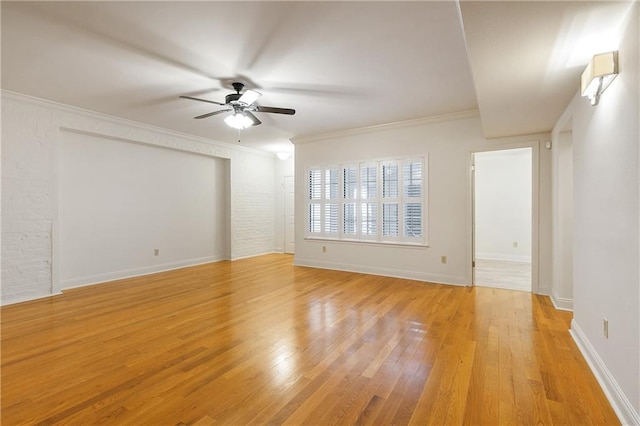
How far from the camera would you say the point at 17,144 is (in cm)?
396

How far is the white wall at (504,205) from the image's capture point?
22.5 ft

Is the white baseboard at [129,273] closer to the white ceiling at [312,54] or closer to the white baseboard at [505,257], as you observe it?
the white ceiling at [312,54]

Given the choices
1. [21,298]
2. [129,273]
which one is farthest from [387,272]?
[21,298]

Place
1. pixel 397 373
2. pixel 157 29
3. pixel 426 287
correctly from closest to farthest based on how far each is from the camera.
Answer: pixel 397 373, pixel 157 29, pixel 426 287

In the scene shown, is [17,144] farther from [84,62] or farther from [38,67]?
[84,62]

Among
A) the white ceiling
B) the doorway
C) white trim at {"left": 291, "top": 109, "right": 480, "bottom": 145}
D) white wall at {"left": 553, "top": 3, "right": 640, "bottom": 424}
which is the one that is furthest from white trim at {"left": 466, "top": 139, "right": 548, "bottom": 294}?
the doorway

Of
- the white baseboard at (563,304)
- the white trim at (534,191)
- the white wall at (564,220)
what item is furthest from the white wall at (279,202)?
the white baseboard at (563,304)

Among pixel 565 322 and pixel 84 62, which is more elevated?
pixel 84 62

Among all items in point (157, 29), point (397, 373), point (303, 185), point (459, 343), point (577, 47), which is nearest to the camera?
point (577, 47)

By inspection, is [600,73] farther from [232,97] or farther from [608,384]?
[232,97]

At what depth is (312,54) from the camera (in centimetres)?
287

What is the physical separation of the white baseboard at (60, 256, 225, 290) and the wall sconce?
6.52m

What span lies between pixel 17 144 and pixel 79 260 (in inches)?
72.5

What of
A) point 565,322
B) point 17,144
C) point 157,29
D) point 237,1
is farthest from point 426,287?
point 17,144
